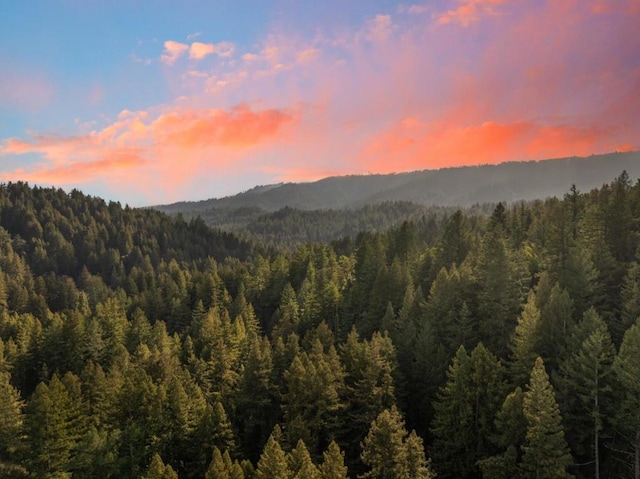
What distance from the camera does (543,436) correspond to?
36500mm

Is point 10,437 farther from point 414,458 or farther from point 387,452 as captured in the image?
point 414,458

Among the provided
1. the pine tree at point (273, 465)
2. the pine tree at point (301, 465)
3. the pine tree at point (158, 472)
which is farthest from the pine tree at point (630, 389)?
the pine tree at point (158, 472)

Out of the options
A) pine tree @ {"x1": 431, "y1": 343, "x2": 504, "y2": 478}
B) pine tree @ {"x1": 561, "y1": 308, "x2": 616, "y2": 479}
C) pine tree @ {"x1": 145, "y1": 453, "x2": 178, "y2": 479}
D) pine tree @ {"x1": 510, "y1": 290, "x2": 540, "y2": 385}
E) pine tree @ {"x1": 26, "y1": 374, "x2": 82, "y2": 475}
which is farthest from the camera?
pine tree @ {"x1": 26, "y1": 374, "x2": 82, "y2": 475}

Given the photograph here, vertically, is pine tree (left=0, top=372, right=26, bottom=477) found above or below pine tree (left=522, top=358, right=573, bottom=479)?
below

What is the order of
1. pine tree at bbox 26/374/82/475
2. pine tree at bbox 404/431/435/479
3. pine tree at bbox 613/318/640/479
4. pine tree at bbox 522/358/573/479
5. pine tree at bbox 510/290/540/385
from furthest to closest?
pine tree at bbox 26/374/82/475, pine tree at bbox 510/290/540/385, pine tree at bbox 404/431/435/479, pine tree at bbox 522/358/573/479, pine tree at bbox 613/318/640/479

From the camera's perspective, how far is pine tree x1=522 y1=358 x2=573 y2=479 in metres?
36.2

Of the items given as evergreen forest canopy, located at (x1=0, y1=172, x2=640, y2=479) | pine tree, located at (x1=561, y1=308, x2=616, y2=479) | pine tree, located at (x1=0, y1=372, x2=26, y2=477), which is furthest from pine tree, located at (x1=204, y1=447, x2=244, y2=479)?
pine tree, located at (x1=561, y1=308, x2=616, y2=479)

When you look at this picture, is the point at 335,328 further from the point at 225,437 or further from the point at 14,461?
the point at 14,461

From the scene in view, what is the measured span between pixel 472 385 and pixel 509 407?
17.4 feet

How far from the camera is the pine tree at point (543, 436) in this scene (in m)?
36.2

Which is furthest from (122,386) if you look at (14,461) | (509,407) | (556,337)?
(556,337)

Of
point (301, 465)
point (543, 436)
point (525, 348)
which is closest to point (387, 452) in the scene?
point (301, 465)

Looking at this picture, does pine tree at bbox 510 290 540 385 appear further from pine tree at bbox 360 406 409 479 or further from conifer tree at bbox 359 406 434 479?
pine tree at bbox 360 406 409 479

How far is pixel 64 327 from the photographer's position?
261 feet
